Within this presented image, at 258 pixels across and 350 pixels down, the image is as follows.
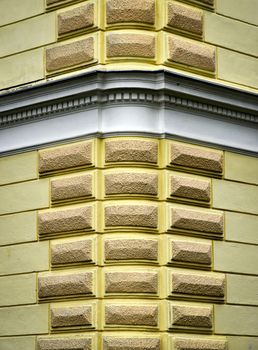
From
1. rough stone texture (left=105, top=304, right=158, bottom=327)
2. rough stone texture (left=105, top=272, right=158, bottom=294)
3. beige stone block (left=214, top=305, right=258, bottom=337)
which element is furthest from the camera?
beige stone block (left=214, top=305, right=258, bottom=337)

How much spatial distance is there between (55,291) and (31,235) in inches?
37.0

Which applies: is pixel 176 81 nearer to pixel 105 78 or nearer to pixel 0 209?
pixel 105 78

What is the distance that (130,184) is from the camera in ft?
48.8

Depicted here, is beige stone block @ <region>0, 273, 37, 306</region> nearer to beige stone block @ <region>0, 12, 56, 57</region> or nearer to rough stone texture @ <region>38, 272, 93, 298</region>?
rough stone texture @ <region>38, 272, 93, 298</region>

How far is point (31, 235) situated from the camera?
51.6ft

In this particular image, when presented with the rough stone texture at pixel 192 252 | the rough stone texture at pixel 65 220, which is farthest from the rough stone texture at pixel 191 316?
the rough stone texture at pixel 65 220

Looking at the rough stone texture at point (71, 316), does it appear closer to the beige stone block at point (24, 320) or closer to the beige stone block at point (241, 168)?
the beige stone block at point (24, 320)

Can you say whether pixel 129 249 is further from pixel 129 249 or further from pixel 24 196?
pixel 24 196

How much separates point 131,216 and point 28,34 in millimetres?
3291

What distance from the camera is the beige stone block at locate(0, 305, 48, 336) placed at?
50.3ft

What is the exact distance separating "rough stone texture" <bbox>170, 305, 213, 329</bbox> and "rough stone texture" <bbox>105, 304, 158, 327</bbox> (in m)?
0.31

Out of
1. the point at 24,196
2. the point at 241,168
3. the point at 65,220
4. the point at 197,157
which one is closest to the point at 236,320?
the point at 241,168

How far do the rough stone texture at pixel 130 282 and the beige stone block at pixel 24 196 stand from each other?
1584mm

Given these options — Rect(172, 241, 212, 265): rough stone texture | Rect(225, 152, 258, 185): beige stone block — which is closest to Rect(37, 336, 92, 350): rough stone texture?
Rect(172, 241, 212, 265): rough stone texture
